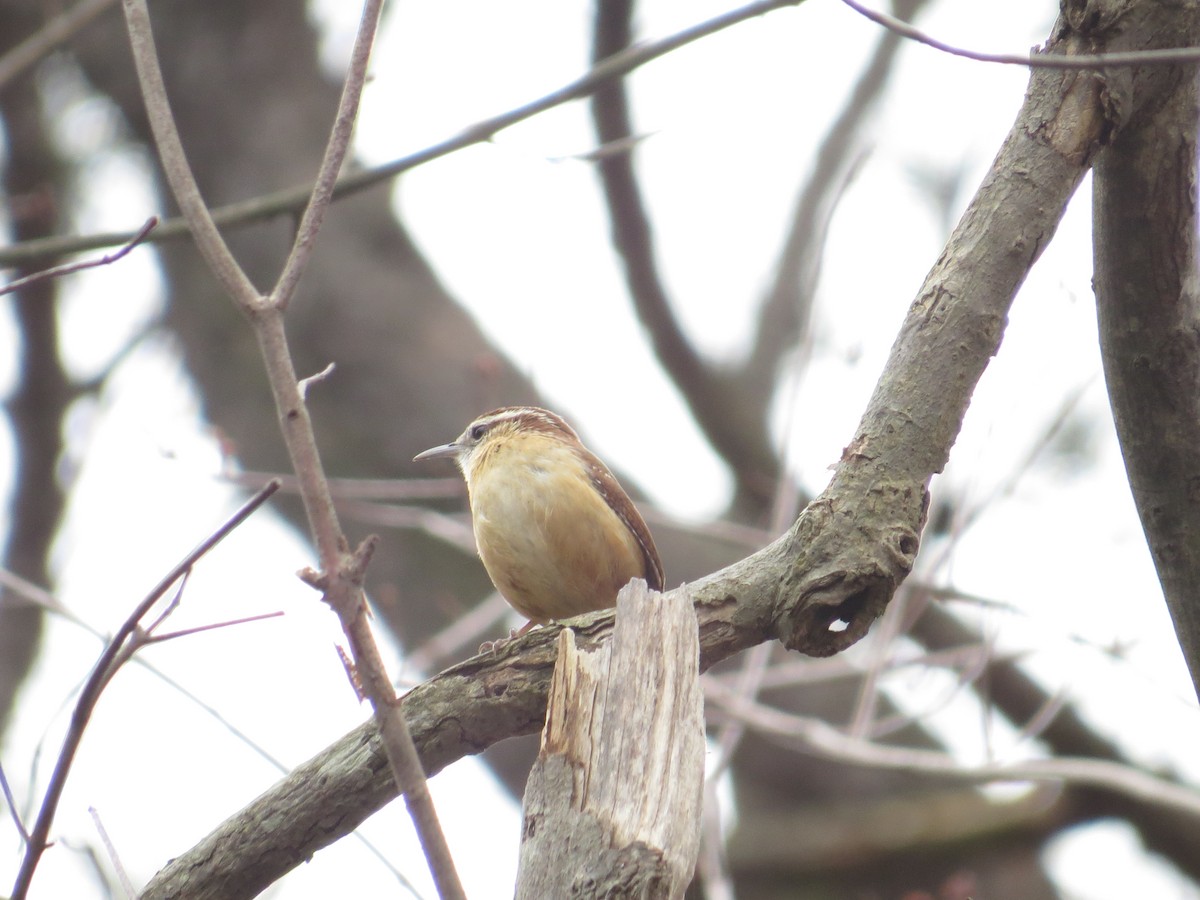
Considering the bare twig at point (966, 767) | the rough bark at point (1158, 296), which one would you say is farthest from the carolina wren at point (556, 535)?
the rough bark at point (1158, 296)

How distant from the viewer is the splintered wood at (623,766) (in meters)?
2.31

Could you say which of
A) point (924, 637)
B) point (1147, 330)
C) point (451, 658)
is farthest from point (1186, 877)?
point (1147, 330)

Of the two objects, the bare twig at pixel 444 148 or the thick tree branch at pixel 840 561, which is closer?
the thick tree branch at pixel 840 561

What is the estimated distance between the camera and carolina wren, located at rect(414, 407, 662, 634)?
4.61 metres

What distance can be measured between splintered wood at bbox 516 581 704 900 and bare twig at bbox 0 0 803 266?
175 cm

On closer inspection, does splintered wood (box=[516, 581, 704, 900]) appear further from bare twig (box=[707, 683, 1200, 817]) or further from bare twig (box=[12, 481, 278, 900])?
bare twig (box=[707, 683, 1200, 817])

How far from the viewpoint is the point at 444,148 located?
3.96 metres

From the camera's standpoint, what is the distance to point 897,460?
283 centimetres

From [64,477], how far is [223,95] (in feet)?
9.52

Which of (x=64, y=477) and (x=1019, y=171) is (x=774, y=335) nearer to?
(x=64, y=477)

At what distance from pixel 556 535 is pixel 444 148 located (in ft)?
4.81

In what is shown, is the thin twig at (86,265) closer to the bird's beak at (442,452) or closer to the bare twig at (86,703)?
the bare twig at (86,703)

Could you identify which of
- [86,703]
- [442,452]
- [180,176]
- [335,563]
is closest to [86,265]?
[180,176]

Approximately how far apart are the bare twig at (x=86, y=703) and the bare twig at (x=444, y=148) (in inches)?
73.8
